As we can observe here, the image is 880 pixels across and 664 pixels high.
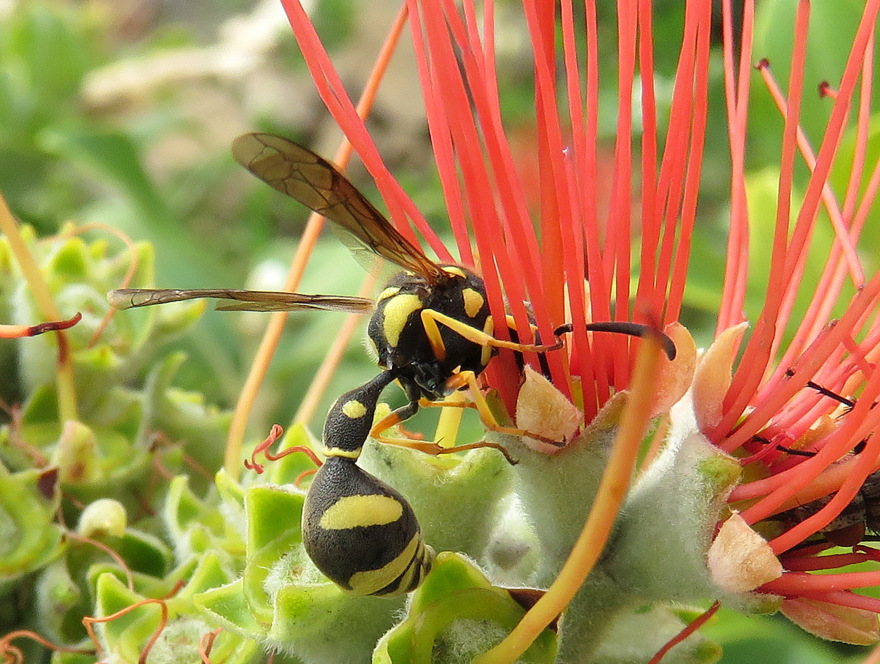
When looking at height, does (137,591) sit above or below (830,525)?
below

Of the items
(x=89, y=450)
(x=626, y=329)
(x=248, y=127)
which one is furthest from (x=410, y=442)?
(x=248, y=127)

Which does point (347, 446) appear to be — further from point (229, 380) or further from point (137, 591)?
point (229, 380)

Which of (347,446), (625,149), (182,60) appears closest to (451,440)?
(347,446)

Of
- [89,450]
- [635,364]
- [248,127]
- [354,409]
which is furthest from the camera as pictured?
Result: [248,127]

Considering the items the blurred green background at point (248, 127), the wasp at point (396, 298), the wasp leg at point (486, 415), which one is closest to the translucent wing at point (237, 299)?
the wasp at point (396, 298)

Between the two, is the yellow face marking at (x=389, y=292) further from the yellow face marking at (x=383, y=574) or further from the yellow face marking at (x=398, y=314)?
the yellow face marking at (x=383, y=574)

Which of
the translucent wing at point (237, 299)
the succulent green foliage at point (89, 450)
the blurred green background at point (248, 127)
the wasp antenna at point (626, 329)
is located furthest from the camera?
the blurred green background at point (248, 127)

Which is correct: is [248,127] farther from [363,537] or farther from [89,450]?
[363,537]
